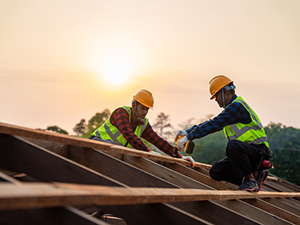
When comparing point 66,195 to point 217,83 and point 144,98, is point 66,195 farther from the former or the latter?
point 144,98

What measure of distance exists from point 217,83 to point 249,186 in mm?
1395

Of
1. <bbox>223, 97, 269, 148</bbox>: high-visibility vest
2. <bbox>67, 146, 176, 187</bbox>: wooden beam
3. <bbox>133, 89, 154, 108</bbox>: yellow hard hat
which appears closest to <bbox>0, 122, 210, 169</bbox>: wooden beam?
<bbox>67, 146, 176, 187</bbox>: wooden beam

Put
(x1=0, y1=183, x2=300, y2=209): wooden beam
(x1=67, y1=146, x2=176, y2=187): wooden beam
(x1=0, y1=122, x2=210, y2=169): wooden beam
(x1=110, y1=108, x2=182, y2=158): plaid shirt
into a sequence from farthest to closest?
(x1=110, y1=108, x2=182, y2=158): plaid shirt → (x1=67, y1=146, x2=176, y2=187): wooden beam → (x1=0, y1=122, x2=210, y2=169): wooden beam → (x1=0, y1=183, x2=300, y2=209): wooden beam

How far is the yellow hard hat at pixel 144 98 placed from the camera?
592 centimetres

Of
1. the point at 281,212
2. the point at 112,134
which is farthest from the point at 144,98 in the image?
the point at 281,212

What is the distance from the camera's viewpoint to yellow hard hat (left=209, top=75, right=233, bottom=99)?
4862 millimetres

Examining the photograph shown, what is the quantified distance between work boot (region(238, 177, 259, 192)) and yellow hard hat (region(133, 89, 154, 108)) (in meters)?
2.08

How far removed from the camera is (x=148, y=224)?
88.8 inches

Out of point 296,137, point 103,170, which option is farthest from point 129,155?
point 296,137

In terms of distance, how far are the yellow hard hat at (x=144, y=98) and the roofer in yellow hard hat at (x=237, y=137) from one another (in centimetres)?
121

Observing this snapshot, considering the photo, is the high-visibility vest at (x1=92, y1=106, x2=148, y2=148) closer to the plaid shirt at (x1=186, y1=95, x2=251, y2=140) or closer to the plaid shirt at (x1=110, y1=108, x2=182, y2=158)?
the plaid shirt at (x1=110, y1=108, x2=182, y2=158)

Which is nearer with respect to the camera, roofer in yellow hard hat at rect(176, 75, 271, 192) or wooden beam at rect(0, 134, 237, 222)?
wooden beam at rect(0, 134, 237, 222)

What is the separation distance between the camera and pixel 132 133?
17.7 ft

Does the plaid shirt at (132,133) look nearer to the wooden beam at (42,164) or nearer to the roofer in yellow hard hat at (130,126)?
the roofer in yellow hard hat at (130,126)
